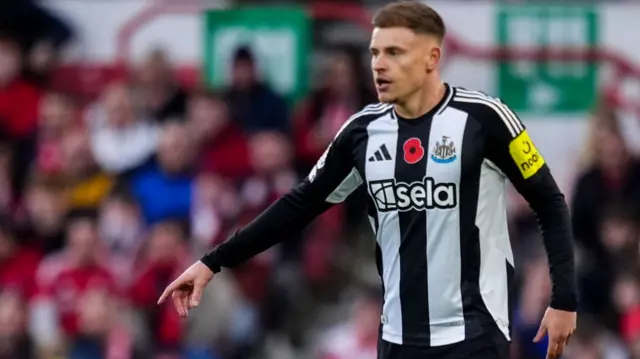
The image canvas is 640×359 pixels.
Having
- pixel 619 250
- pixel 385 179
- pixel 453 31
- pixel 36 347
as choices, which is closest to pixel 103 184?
pixel 36 347

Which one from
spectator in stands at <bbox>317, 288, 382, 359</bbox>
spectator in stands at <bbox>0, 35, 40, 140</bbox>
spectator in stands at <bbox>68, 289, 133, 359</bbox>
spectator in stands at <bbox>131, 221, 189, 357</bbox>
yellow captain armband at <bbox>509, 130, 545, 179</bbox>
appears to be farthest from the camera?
spectator in stands at <bbox>0, 35, 40, 140</bbox>

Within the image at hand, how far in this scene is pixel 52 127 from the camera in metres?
12.1

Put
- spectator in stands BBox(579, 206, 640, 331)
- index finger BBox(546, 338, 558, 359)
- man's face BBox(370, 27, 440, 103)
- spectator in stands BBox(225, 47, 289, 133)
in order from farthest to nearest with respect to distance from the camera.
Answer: spectator in stands BBox(225, 47, 289, 133) → spectator in stands BBox(579, 206, 640, 331) → man's face BBox(370, 27, 440, 103) → index finger BBox(546, 338, 558, 359)

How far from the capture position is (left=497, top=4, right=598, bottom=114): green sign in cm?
1208

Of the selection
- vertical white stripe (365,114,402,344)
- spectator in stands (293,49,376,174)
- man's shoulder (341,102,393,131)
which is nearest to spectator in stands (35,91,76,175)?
spectator in stands (293,49,376,174)

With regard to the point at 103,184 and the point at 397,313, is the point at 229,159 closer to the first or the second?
the point at 103,184

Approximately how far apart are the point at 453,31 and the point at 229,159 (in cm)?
215

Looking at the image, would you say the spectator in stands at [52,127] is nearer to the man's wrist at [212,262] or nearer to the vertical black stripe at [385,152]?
the man's wrist at [212,262]

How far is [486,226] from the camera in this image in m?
5.87

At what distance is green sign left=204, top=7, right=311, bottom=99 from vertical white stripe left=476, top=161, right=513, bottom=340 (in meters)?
6.33

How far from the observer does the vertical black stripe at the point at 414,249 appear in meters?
5.90

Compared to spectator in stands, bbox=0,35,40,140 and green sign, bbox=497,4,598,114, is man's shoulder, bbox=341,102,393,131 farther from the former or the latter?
spectator in stands, bbox=0,35,40,140

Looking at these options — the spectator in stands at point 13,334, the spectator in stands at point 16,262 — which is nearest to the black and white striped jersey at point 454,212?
the spectator in stands at point 13,334

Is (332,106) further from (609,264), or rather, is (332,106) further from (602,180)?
(609,264)
